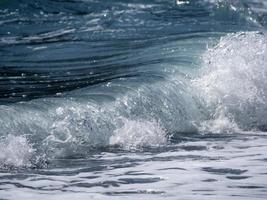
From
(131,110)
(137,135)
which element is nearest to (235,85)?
(131,110)

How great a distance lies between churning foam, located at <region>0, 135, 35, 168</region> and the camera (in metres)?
6.79

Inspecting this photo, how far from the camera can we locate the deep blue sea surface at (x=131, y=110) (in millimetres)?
6473

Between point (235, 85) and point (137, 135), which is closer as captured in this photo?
point (137, 135)

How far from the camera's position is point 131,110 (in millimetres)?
9008

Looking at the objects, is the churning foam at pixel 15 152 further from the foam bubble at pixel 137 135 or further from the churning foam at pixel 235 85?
the churning foam at pixel 235 85

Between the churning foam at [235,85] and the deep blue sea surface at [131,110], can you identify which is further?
the churning foam at [235,85]

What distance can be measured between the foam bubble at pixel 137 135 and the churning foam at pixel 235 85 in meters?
0.93

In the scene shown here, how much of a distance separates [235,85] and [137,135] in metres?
2.69

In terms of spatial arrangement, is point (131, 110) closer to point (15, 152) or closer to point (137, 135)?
point (137, 135)

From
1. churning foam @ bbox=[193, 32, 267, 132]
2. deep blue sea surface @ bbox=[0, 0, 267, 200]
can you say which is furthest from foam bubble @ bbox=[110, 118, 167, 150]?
churning foam @ bbox=[193, 32, 267, 132]

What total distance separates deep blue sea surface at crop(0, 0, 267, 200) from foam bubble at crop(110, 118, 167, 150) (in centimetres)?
2

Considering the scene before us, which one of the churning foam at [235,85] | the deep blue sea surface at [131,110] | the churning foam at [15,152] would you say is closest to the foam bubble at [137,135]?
the deep blue sea surface at [131,110]

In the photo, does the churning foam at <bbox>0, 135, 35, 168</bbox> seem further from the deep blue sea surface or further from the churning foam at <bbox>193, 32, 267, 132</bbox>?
the churning foam at <bbox>193, 32, 267, 132</bbox>

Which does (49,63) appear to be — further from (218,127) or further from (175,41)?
(218,127)
